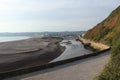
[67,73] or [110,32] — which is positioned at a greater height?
[110,32]

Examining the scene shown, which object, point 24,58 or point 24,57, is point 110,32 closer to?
point 24,57

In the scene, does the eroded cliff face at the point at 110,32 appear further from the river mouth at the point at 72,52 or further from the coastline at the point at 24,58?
the coastline at the point at 24,58

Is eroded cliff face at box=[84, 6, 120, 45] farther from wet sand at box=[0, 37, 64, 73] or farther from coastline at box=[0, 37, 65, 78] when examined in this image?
coastline at box=[0, 37, 65, 78]

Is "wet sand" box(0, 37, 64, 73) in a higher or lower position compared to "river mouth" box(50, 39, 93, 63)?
higher

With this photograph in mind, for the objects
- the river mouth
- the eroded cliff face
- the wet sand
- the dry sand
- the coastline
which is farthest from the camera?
the eroded cliff face

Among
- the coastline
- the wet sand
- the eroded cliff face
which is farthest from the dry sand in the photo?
the eroded cliff face

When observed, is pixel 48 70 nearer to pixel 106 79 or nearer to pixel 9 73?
pixel 9 73

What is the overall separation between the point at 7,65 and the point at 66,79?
2084 cm

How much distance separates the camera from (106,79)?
1191 cm

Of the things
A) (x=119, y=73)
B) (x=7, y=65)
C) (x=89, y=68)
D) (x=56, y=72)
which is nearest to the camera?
(x=119, y=73)

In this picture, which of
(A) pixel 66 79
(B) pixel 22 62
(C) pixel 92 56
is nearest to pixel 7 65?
(B) pixel 22 62

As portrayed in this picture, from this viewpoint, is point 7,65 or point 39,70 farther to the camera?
point 7,65

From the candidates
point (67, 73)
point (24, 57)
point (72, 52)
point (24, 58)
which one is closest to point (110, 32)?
point (72, 52)

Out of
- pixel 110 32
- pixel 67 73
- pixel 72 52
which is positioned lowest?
pixel 72 52
